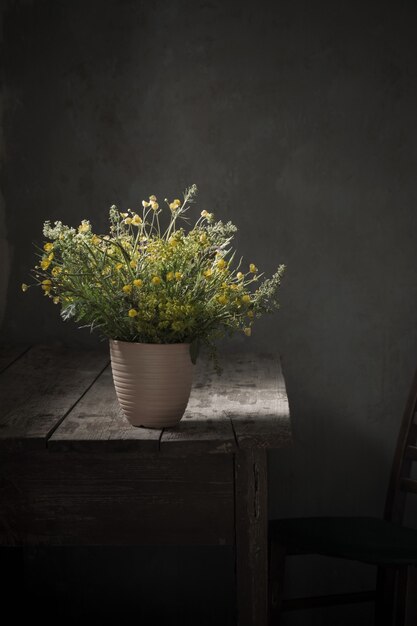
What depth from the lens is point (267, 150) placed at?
274cm

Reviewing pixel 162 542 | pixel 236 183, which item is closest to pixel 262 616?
pixel 162 542

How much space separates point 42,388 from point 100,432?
482mm

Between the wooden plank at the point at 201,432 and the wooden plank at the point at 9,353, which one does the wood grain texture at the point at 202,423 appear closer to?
the wooden plank at the point at 201,432

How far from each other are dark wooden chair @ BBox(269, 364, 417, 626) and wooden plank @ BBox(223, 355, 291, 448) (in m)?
0.40

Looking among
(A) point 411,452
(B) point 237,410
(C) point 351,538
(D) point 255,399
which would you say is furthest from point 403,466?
(B) point 237,410

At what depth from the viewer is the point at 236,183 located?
109 inches

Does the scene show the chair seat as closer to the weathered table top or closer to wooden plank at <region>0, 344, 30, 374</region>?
the weathered table top

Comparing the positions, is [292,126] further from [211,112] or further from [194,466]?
[194,466]

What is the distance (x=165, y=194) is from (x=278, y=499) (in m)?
1.07

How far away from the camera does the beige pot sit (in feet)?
5.81

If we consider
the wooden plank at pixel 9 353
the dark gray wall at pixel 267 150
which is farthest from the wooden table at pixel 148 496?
the dark gray wall at pixel 267 150

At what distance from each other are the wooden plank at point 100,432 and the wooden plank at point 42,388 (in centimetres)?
3

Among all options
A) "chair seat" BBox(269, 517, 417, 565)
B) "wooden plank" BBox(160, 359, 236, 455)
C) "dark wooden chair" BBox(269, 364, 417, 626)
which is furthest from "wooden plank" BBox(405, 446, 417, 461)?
"wooden plank" BBox(160, 359, 236, 455)

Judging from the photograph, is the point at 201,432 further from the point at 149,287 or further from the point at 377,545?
the point at 377,545
